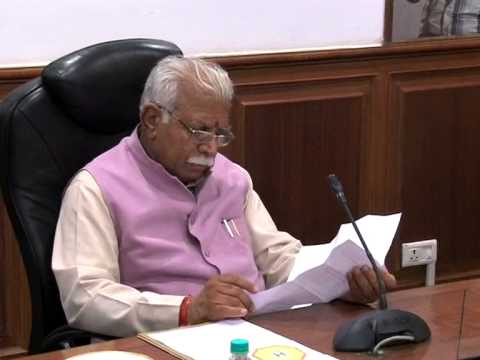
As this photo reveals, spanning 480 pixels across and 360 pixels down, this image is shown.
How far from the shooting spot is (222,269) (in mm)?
2316

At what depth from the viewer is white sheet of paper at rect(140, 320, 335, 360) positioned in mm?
1761

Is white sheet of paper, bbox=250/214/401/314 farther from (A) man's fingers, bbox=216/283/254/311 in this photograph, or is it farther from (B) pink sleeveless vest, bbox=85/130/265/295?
(B) pink sleeveless vest, bbox=85/130/265/295

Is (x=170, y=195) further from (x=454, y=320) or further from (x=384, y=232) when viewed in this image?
(x=454, y=320)

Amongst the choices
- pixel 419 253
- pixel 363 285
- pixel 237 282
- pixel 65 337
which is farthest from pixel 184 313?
pixel 419 253

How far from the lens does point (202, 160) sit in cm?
230

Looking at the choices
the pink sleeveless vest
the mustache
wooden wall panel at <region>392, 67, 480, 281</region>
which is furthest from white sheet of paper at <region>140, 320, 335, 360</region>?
wooden wall panel at <region>392, 67, 480, 281</region>

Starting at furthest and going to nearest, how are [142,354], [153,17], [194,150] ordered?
[153,17]
[194,150]
[142,354]

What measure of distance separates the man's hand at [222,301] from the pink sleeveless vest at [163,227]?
250 millimetres

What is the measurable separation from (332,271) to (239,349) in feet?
1.45

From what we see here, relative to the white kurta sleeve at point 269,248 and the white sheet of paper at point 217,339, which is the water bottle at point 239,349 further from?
the white kurta sleeve at point 269,248

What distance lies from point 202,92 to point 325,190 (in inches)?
60.4

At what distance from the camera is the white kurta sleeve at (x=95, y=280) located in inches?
83.1

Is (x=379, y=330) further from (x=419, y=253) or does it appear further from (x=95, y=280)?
(x=419, y=253)

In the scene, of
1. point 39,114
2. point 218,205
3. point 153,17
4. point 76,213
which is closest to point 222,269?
point 218,205
